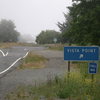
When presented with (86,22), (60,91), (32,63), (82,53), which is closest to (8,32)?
(86,22)

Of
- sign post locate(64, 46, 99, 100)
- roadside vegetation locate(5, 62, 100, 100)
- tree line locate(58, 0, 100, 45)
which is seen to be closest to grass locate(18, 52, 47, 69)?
tree line locate(58, 0, 100, 45)

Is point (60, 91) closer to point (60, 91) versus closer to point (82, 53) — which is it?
point (60, 91)

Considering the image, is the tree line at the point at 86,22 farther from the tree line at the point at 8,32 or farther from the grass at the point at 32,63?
the tree line at the point at 8,32

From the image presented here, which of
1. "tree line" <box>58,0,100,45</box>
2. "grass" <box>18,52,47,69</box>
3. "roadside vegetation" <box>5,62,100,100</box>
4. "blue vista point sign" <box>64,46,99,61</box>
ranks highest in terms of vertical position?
"tree line" <box>58,0,100,45</box>

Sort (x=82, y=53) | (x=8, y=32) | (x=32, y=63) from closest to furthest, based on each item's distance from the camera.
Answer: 1. (x=82, y=53)
2. (x=32, y=63)
3. (x=8, y=32)

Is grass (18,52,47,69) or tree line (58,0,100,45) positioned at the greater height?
tree line (58,0,100,45)

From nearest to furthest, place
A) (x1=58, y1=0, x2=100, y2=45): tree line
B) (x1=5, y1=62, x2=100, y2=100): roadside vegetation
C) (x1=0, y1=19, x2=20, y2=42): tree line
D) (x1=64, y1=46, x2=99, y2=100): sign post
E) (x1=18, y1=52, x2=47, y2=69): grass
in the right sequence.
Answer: (x1=5, y1=62, x2=100, y2=100): roadside vegetation
(x1=64, y1=46, x2=99, y2=100): sign post
(x1=18, y1=52, x2=47, y2=69): grass
(x1=58, y1=0, x2=100, y2=45): tree line
(x1=0, y1=19, x2=20, y2=42): tree line

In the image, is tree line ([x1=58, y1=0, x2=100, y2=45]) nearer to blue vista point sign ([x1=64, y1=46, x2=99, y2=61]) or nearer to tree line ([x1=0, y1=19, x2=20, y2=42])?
blue vista point sign ([x1=64, y1=46, x2=99, y2=61])

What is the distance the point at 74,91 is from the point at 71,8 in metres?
21.0

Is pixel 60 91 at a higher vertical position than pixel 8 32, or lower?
lower

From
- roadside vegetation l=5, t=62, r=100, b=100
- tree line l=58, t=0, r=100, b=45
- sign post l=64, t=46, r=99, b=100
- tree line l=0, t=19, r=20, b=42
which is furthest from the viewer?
tree line l=0, t=19, r=20, b=42

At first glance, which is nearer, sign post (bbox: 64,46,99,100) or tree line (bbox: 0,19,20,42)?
sign post (bbox: 64,46,99,100)

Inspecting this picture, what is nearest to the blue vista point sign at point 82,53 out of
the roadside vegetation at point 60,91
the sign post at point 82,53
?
the sign post at point 82,53

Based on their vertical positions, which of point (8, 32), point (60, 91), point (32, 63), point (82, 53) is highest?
point (8, 32)
